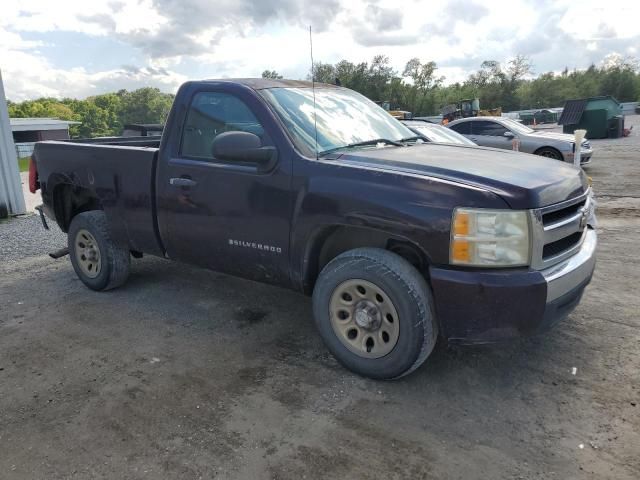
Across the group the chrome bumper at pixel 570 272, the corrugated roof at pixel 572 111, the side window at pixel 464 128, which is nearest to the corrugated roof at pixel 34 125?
the corrugated roof at pixel 572 111

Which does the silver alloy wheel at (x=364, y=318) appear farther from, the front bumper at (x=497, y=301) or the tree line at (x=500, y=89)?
the tree line at (x=500, y=89)

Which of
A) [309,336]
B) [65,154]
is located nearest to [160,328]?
[309,336]

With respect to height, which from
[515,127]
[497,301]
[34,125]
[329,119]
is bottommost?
[497,301]

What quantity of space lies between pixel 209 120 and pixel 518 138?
37.4 ft

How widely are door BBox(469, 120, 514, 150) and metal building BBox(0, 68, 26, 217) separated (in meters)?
10.7

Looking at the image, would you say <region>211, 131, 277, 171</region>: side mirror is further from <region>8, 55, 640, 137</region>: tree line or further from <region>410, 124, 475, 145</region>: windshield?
<region>8, 55, 640, 137</region>: tree line

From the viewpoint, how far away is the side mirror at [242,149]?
135 inches

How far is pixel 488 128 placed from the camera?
14.2 meters

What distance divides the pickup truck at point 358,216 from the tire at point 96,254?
0.33 m

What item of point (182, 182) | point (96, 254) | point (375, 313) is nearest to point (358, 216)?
point (375, 313)

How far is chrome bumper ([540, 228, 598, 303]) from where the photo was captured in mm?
2932

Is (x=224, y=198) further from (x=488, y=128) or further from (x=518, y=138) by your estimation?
(x=488, y=128)

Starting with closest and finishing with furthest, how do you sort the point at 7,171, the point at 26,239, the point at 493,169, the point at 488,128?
the point at 493,169 < the point at 26,239 < the point at 7,171 < the point at 488,128

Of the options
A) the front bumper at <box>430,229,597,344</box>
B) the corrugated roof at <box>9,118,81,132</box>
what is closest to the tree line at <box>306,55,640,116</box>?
the corrugated roof at <box>9,118,81,132</box>
